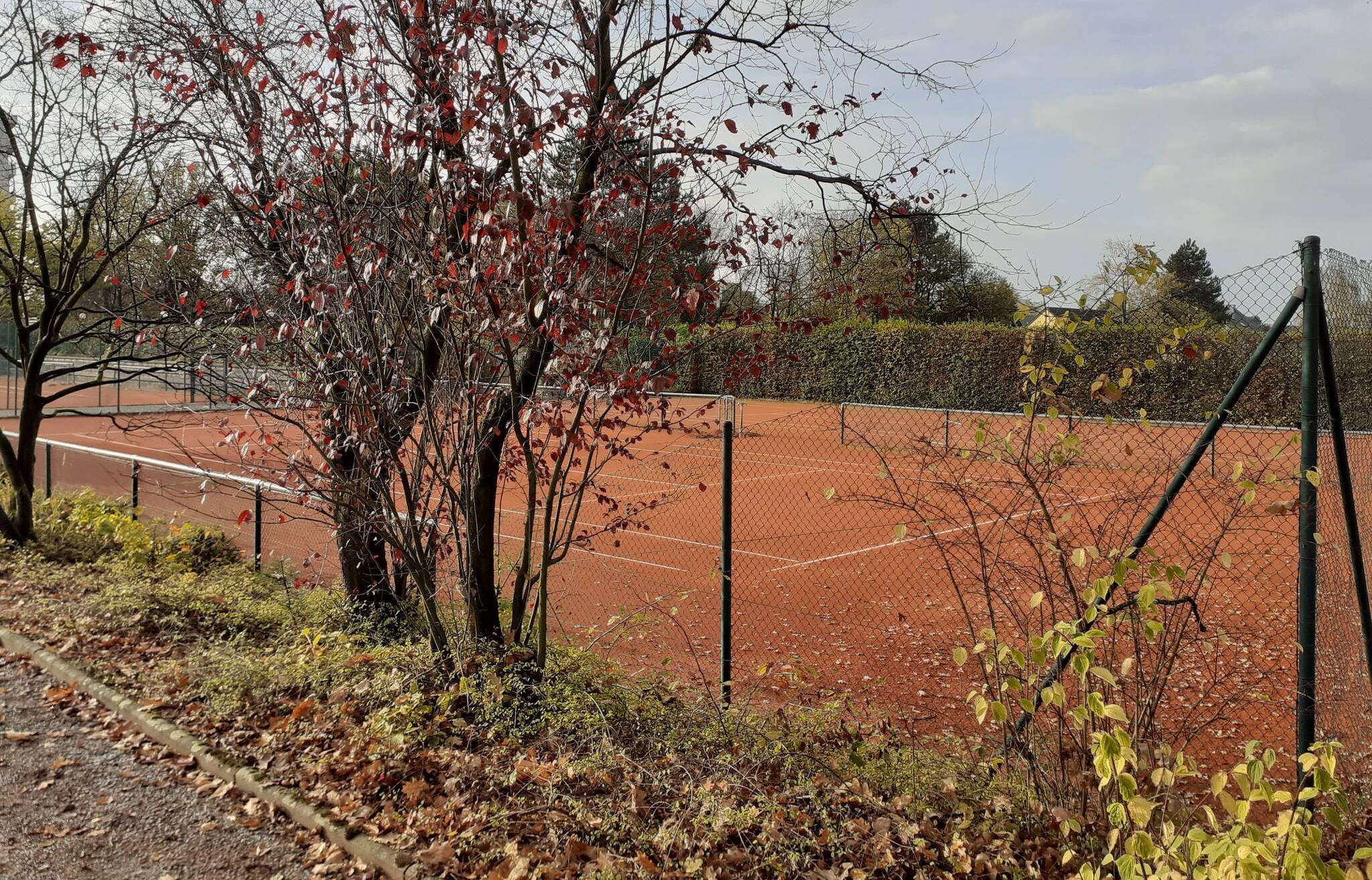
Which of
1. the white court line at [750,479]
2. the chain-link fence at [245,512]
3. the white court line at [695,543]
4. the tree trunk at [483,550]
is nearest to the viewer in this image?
the tree trunk at [483,550]

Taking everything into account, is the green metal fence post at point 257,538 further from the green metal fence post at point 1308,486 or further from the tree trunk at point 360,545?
the green metal fence post at point 1308,486

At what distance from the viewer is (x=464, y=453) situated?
526 cm

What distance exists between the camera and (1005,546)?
1173 cm

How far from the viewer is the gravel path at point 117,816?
13.1 feet

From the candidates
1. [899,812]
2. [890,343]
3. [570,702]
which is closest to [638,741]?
[570,702]

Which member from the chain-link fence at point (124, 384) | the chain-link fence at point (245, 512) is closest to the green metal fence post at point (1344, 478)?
the chain-link fence at point (124, 384)

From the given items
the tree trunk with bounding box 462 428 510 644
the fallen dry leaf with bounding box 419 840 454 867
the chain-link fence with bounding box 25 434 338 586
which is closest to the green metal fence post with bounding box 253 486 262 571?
the chain-link fence with bounding box 25 434 338 586

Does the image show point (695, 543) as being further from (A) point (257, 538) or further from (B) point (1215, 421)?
(B) point (1215, 421)

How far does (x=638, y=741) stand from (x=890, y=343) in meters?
26.1

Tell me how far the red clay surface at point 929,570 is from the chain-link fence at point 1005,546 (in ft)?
0.12

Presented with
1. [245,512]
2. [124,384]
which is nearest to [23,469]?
[245,512]

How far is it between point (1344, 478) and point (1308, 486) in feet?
1.59

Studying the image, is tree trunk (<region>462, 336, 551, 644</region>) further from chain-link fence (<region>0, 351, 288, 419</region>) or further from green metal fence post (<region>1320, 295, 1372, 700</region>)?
green metal fence post (<region>1320, 295, 1372, 700</region>)

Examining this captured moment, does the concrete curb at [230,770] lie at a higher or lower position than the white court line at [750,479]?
lower
